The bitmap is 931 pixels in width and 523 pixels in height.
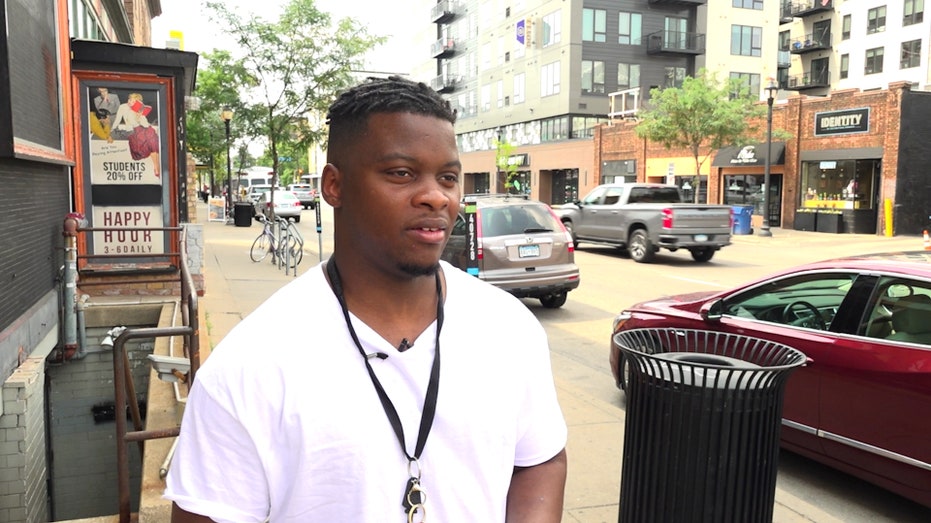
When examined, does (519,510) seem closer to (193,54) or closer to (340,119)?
(340,119)

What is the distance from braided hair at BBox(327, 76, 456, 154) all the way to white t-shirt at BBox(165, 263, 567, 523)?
0.33 m

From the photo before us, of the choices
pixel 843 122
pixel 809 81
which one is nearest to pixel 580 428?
pixel 843 122

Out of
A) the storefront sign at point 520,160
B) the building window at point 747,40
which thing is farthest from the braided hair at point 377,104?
the building window at point 747,40

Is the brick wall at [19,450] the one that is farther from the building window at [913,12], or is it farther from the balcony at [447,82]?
the balcony at [447,82]

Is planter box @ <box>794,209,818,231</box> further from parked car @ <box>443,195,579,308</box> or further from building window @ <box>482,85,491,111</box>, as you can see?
building window @ <box>482,85,491,111</box>

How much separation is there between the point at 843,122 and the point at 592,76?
19.1 metres

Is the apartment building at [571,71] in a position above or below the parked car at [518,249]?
above

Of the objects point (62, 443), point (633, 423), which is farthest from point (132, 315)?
point (633, 423)

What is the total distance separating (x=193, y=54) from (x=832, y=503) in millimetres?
8166

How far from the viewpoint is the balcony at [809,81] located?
166ft

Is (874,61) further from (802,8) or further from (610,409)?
(610,409)

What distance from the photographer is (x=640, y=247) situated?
687 inches

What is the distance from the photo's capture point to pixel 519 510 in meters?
1.67

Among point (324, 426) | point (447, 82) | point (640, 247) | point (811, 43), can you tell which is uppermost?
point (811, 43)
